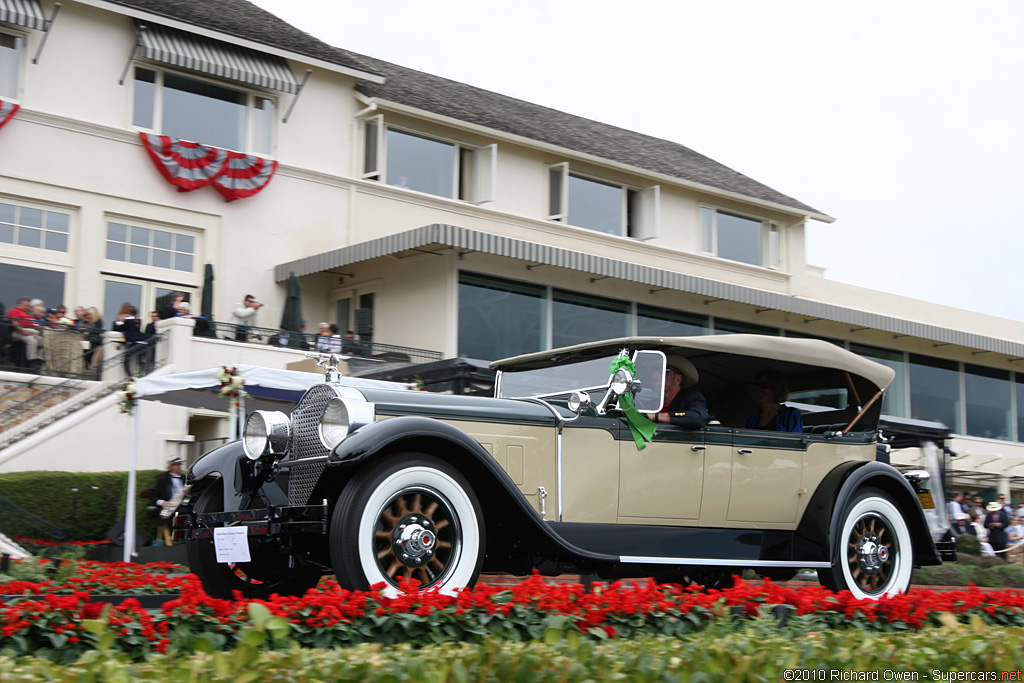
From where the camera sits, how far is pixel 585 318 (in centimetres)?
2186

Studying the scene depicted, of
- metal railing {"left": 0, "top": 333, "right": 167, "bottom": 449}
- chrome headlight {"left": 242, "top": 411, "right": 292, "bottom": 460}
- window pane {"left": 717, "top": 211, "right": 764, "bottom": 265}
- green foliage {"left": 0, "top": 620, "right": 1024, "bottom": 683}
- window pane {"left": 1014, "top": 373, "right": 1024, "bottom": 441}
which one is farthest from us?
window pane {"left": 1014, "top": 373, "right": 1024, "bottom": 441}

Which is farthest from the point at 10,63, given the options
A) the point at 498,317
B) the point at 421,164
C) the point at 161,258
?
the point at 498,317

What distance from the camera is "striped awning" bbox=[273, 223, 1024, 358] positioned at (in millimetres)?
18641

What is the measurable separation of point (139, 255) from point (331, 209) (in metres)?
4.02

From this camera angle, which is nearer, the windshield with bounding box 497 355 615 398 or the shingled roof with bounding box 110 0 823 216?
the windshield with bounding box 497 355 615 398

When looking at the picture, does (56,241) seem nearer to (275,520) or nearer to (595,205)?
(595,205)

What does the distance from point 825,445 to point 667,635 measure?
12.8 feet

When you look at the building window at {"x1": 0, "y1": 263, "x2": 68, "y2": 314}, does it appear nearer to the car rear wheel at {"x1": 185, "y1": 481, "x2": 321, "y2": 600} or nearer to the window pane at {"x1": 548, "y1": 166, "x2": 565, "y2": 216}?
the window pane at {"x1": 548, "y1": 166, "x2": 565, "y2": 216}

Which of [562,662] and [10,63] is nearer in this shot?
[562,662]

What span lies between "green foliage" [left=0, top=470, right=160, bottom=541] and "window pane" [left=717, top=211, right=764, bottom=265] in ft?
58.7

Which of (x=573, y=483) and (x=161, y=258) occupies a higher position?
(x=161, y=258)

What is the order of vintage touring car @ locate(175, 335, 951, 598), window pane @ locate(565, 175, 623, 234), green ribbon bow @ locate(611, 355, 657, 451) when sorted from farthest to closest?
window pane @ locate(565, 175, 623, 234), green ribbon bow @ locate(611, 355, 657, 451), vintage touring car @ locate(175, 335, 951, 598)

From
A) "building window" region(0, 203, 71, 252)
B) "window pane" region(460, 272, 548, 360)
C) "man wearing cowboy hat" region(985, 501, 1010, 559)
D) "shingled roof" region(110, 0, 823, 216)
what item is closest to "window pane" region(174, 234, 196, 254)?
"building window" region(0, 203, 71, 252)

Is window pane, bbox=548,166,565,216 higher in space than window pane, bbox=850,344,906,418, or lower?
higher
